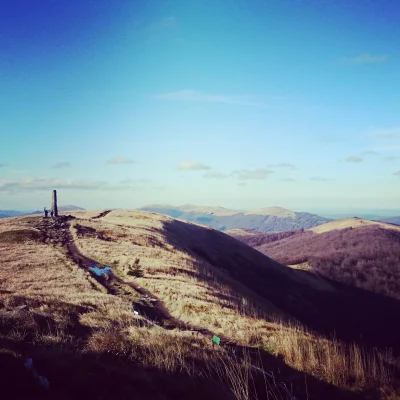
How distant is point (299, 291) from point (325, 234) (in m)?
102

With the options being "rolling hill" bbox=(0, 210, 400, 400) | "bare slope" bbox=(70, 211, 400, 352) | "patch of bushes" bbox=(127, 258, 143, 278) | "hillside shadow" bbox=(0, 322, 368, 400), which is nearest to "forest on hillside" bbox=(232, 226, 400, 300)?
"bare slope" bbox=(70, 211, 400, 352)

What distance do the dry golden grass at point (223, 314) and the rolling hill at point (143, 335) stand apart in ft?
0.19

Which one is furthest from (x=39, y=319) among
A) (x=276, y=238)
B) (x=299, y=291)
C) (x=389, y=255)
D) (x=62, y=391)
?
(x=276, y=238)

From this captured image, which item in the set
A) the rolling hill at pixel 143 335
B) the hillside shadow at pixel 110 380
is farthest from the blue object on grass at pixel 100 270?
the hillside shadow at pixel 110 380

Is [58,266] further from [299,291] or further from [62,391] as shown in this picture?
[299,291]

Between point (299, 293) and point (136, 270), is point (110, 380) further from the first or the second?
point (299, 293)

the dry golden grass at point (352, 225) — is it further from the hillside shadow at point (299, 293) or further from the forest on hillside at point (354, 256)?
the hillside shadow at point (299, 293)

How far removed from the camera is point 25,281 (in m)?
21.5

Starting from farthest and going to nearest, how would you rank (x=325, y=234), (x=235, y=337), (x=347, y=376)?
1. (x=325, y=234)
2. (x=235, y=337)
3. (x=347, y=376)

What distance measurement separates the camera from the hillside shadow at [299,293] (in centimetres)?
4944

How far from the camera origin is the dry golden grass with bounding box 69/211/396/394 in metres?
8.81

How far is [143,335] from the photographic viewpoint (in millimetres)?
10336

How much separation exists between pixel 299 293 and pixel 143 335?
54.8 meters

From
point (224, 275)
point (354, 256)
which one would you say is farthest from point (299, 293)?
point (354, 256)
